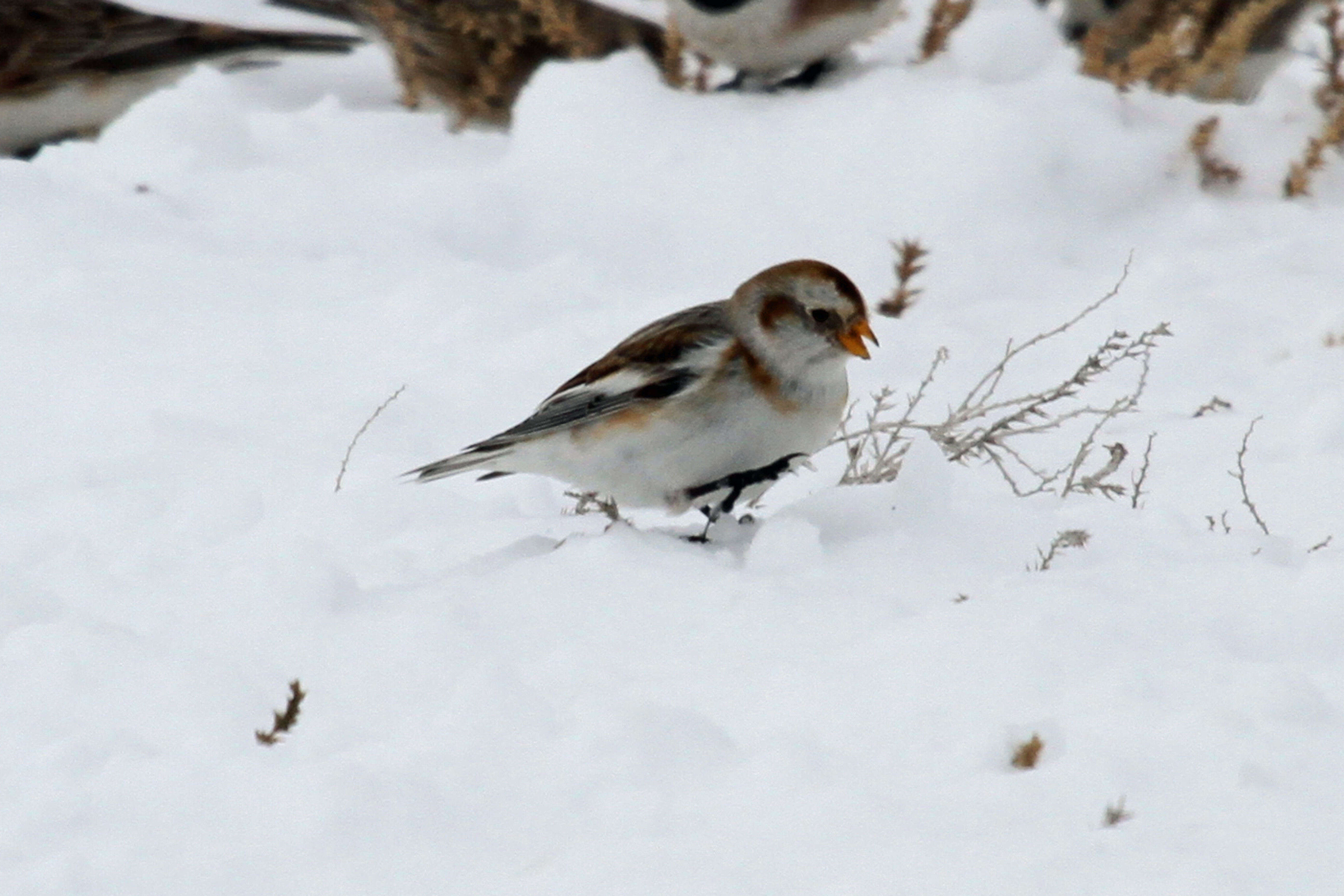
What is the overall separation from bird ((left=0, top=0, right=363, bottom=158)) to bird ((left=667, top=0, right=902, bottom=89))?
6.85 feet

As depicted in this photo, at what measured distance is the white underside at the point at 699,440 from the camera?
13.7 feet

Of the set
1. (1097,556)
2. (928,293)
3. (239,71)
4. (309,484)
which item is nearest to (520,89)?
(239,71)

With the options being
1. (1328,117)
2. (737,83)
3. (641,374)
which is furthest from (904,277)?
(1328,117)

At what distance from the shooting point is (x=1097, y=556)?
13.4ft

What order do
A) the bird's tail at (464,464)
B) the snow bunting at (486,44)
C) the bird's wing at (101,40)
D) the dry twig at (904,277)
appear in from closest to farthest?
1. the bird's tail at (464,464)
2. the dry twig at (904,277)
3. the bird's wing at (101,40)
4. the snow bunting at (486,44)

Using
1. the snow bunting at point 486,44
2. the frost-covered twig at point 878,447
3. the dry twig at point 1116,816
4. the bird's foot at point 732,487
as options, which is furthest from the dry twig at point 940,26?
the dry twig at point 1116,816

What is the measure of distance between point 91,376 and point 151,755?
2.81 metres

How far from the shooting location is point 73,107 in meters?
8.32

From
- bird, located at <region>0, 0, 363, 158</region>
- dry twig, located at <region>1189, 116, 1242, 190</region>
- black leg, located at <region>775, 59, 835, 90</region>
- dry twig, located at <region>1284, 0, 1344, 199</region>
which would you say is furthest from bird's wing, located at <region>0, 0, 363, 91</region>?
dry twig, located at <region>1284, 0, 1344, 199</region>

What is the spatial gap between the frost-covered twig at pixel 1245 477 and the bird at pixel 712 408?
93 cm

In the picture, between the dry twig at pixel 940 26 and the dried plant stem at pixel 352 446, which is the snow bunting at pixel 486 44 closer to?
the dry twig at pixel 940 26

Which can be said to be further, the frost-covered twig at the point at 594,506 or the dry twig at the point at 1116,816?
the frost-covered twig at the point at 594,506

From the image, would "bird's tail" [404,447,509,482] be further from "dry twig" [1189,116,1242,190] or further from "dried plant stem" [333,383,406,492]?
"dry twig" [1189,116,1242,190]

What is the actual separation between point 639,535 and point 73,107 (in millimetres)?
5182
